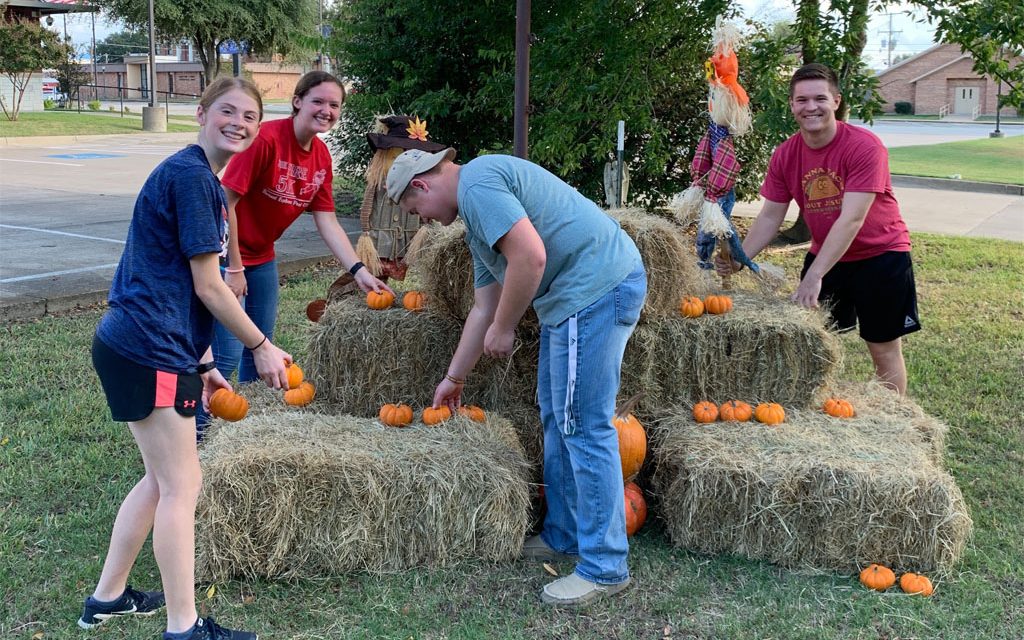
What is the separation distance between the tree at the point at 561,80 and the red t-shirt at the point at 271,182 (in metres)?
3.86

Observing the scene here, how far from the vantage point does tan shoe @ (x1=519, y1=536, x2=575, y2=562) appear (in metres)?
3.87

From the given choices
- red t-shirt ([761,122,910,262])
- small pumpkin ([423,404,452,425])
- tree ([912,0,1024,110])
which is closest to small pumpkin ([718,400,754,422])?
red t-shirt ([761,122,910,262])

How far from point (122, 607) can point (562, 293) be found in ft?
6.16

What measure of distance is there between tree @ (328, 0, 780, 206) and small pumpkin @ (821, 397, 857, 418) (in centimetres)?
351

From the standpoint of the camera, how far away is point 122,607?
3270 millimetres

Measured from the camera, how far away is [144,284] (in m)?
2.80

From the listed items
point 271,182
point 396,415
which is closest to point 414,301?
point 396,415

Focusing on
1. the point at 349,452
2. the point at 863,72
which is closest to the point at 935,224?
the point at 863,72

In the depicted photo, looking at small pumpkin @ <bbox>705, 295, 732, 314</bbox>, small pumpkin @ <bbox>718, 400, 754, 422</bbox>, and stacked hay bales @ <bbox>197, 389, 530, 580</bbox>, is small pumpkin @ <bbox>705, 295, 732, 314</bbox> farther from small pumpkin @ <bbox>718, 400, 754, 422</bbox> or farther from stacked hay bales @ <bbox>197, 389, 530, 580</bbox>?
stacked hay bales @ <bbox>197, 389, 530, 580</bbox>

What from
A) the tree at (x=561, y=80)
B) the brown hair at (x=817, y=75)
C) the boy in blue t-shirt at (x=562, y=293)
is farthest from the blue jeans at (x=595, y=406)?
the tree at (x=561, y=80)

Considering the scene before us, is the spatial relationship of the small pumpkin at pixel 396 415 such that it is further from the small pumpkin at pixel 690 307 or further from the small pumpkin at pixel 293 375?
the small pumpkin at pixel 690 307

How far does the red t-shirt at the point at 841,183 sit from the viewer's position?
4457 mm

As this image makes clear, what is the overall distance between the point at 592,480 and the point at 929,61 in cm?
7824

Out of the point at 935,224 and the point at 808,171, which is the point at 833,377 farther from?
the point at 935,224
